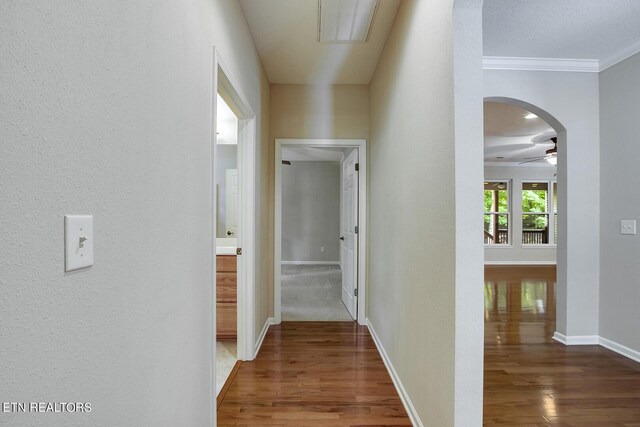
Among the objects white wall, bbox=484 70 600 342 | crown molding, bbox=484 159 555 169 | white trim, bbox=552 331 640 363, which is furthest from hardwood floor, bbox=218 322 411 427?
crown molding, bbox=484 159 555 169

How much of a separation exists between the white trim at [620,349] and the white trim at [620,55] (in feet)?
8.50

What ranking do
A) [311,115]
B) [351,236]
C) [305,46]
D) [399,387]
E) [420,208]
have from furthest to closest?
[351,236]
[311,115]
[305,46]
[399,387]
[420,208]

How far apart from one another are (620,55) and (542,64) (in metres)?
0.60

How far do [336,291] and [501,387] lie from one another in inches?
111

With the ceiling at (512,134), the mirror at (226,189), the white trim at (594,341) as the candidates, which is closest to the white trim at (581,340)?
the white trim at (594,341)

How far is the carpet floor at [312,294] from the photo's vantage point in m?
3.68

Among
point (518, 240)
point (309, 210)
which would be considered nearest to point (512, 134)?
point (518, 240)

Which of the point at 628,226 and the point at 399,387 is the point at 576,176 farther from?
the point at 399,387

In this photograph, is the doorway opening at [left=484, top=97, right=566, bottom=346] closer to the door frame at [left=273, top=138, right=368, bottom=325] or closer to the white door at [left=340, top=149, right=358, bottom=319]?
the door frame at [left=273, top=138, right=368, bottom=325]

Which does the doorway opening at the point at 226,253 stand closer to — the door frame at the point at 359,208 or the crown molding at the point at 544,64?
the door frame at the point at 359,208

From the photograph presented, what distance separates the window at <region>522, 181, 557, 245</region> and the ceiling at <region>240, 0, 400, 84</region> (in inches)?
276

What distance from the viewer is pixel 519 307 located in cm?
419

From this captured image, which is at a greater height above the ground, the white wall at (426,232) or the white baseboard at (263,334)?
the white wall at (426,232)

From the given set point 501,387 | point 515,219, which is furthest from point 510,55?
point 515,219
